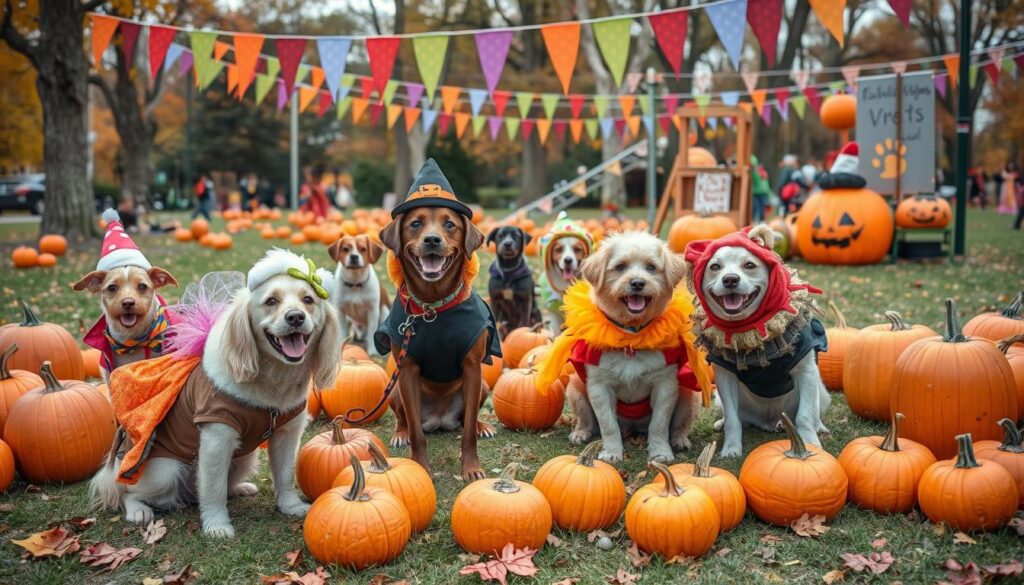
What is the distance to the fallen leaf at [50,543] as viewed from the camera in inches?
140

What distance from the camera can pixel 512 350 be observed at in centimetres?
684

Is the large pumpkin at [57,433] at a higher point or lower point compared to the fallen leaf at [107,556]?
higher

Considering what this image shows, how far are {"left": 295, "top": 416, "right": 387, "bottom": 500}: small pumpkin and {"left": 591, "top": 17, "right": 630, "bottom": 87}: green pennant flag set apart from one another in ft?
17.3

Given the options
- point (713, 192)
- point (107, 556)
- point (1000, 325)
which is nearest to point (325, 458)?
point (107, 556)

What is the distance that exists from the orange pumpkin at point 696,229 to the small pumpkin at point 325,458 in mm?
9082

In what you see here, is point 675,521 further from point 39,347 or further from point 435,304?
point 39,347

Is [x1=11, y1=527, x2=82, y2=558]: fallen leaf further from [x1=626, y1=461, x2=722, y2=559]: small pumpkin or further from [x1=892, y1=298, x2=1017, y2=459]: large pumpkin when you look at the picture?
[x1=892, y1=298, x2=1017, y2=459]: large pumpkin

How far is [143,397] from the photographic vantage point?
390 centimetres

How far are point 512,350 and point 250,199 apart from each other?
2466cm

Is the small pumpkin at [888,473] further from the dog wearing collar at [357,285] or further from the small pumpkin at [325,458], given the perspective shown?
the dog wearing collar at [357,285]

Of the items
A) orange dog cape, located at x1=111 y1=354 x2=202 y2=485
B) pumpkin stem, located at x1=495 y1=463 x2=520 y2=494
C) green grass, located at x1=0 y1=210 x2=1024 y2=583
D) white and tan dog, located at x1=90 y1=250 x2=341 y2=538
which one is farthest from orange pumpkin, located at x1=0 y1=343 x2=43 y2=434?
pumpkin stem, located at x1=495 y1=463 x2=520 y2=494

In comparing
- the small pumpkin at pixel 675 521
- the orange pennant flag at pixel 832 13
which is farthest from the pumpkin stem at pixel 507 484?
the orange pennant flag at pixel 832 13

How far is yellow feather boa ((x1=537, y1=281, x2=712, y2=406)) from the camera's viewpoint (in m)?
4.66

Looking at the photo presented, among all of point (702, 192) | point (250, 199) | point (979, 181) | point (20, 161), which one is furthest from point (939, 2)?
point (20, 161)
